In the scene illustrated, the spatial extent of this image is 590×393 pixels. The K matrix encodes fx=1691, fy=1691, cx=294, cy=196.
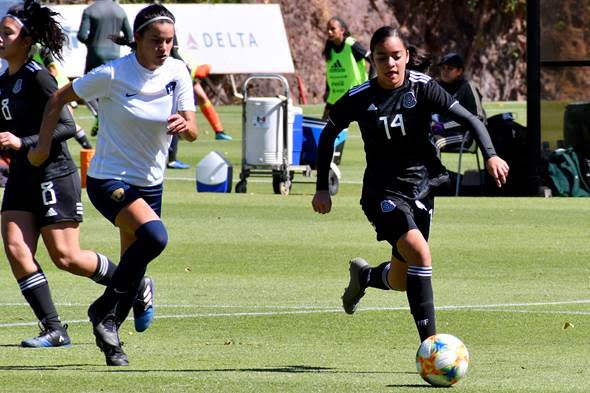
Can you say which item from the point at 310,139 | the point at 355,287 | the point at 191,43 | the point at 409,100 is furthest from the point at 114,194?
the point at 191,43

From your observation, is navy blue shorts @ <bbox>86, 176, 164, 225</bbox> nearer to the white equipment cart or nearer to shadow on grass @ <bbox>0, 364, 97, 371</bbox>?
shadow on grass @ <bbox>0, 364, 97, 371</bbox>

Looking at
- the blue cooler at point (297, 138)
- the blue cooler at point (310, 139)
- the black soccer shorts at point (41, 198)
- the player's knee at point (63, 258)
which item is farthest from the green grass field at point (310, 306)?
the blue cooler at point (310, 139)

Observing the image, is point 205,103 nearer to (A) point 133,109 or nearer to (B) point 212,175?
(B) point 212,175

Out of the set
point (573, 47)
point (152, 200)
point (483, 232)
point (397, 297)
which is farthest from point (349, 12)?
point (152, 200)

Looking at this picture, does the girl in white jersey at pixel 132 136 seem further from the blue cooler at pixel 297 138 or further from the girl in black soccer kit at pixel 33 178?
the blue cooler at pixel 297 138

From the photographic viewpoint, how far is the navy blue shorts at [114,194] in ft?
29.8

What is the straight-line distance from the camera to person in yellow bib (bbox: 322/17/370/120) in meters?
23.4

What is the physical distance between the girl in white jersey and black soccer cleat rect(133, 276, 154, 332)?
23.7 inches

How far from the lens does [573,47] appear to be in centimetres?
2125

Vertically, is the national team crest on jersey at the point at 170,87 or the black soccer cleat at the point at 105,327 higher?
the national team crest on jersey at the point at 170,87

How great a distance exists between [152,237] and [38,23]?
1.63 metres

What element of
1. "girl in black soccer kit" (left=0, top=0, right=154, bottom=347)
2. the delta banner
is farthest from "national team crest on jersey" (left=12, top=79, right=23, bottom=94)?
the delta banner

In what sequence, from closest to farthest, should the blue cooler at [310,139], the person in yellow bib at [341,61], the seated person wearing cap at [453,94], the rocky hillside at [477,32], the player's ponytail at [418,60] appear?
the player's ponytail at [418,60], the seated person wearing cap at [453,94], the blue cooler at [310,139], the person in yellow bib at [341,61], the rocky hillside at [477,32]

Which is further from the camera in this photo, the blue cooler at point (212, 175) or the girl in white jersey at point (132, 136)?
the blue cooler at point (212, 175)
